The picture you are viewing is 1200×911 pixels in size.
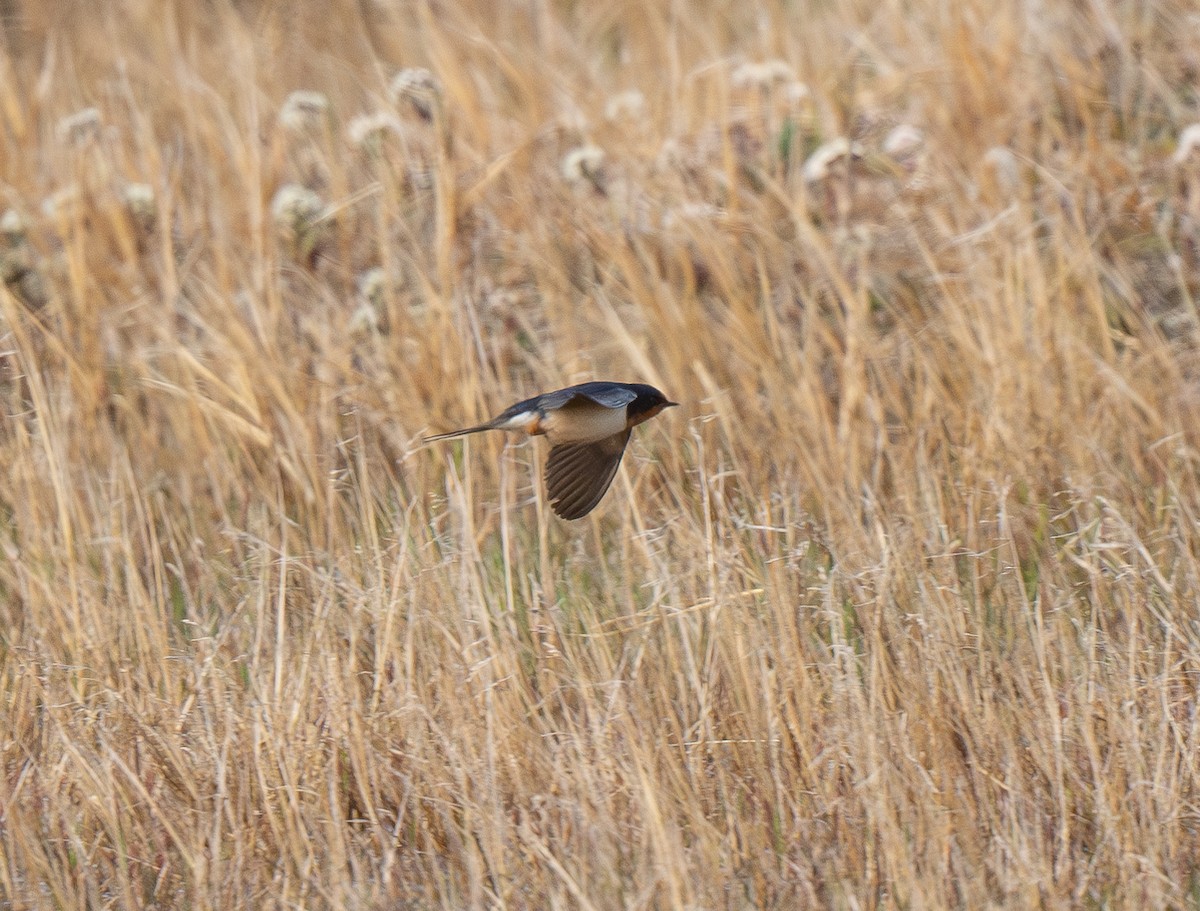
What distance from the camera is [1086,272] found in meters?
3.57

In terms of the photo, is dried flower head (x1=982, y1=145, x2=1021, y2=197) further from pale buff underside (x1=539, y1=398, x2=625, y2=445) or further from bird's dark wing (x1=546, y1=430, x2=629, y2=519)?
pale buff underside (x1=539, y1=398, x2=625, y2=445)

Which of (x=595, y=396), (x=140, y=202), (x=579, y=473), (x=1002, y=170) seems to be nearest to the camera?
(x=595, y=396)

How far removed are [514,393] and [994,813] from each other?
1.75 meters

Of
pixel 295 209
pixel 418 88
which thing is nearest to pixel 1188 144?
pixel 418 88

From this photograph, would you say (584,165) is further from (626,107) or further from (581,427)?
(581,427)

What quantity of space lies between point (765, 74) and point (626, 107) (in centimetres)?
39

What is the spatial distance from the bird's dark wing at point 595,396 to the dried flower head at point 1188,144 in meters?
2.12

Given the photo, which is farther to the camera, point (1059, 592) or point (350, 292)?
point (350, 292)

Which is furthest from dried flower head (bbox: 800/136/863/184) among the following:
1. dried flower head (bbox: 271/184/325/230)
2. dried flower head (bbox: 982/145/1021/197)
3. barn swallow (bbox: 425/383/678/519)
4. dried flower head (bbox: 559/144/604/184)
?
barn swallow (bbox: 425/383/678/519)

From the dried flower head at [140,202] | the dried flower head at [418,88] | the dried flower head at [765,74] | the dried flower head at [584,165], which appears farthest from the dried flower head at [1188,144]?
the dried flower head at [140,202]

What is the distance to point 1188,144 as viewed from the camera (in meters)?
3.95

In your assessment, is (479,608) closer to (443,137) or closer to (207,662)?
(207,662)

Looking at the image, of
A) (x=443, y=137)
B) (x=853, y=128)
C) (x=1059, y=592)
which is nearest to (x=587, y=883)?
(x=1059, y=592)

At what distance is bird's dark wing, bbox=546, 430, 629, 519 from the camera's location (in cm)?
263
